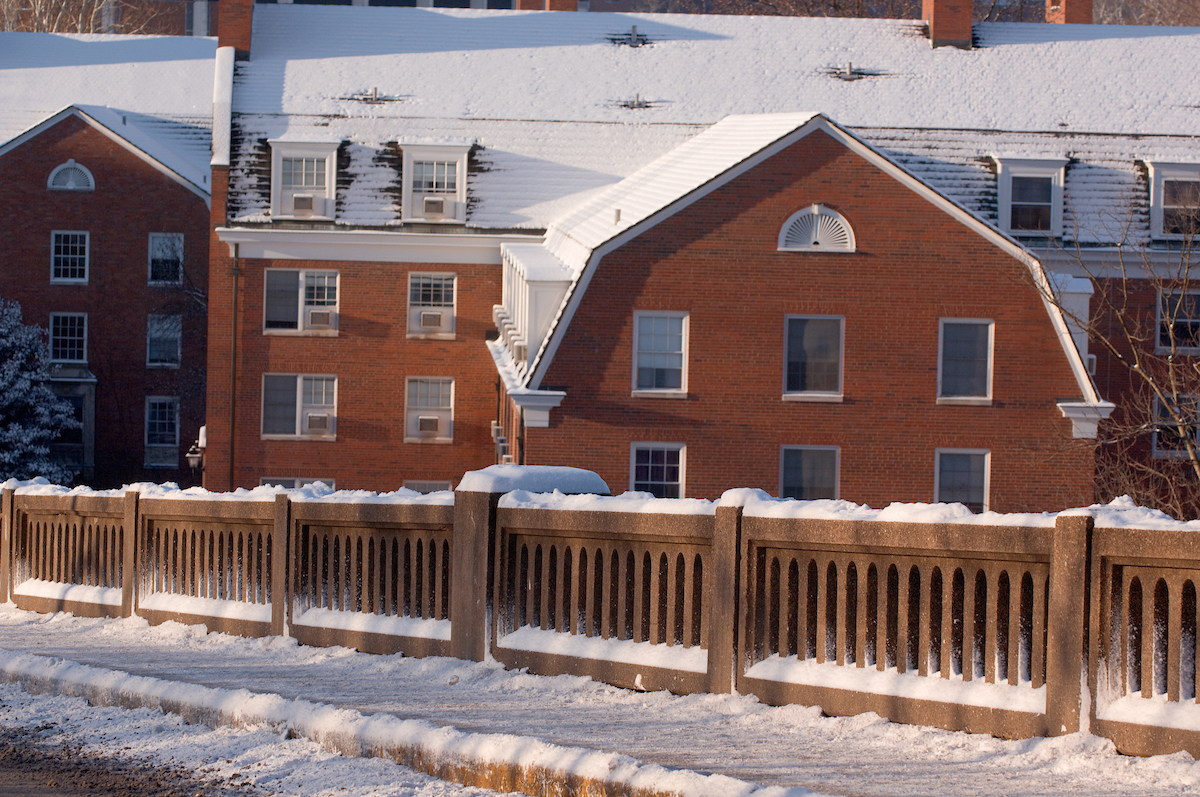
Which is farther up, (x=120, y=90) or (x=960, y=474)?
(x=120, y=90)

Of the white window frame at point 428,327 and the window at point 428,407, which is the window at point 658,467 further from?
the white window frame at point 428,327

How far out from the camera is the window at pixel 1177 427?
902 inches

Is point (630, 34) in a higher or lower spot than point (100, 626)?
higher

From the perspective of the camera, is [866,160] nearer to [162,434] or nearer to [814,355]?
[814,355]

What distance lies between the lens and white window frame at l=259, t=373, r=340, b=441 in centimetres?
3544

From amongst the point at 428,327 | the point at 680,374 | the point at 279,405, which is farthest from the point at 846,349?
the point at 279,405

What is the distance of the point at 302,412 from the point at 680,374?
37.3 feet

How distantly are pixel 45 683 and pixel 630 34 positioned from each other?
31.2m

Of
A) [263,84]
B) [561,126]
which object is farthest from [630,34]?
[263,84]

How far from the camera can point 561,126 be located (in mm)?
36156

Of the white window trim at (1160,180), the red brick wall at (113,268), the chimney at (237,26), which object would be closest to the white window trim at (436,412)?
the chimney at (237,26)

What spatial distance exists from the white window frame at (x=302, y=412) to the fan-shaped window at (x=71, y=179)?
13180 mm

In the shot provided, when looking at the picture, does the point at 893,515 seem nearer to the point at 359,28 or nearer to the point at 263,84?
the point at 263,84

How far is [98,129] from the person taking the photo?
43.5m
